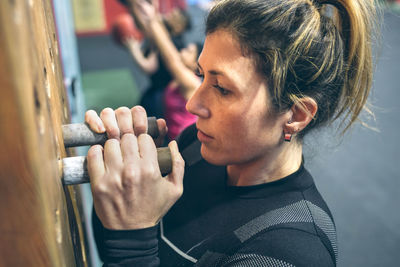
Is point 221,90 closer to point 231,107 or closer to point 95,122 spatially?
point 231,107

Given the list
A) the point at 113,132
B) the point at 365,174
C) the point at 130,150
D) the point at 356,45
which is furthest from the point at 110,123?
the point at 365,174

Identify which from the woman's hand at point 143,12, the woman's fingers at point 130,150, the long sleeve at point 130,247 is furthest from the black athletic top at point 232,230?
the woman's hand at point 143,12

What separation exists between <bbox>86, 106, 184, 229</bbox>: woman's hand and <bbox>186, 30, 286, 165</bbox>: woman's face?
118 millimetres

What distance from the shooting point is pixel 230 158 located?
66 cm

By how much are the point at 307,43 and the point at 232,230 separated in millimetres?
335

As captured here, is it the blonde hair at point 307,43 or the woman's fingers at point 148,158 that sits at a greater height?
the blonde hair at point 307,43

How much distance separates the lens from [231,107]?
61 cm

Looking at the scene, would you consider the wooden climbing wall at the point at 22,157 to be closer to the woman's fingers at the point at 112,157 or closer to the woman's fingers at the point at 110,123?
the woman's fingers at the point at 112,157

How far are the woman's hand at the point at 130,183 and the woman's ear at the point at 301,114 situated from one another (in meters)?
0.23

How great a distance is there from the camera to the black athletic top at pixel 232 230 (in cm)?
53

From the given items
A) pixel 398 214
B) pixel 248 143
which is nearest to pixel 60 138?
pixel 248 143

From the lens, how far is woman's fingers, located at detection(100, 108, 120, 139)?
0.59 meters

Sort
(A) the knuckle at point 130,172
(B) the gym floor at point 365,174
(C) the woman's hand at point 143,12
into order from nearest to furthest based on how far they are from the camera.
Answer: (A) the knuckle at point 130,172, (B) the gym floor at point 365,174, (C) the woman's hand at point 143,12

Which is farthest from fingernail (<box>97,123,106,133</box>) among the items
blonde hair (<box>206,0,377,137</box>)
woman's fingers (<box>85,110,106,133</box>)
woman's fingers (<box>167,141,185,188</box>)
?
blonde hair (<box>206,0,377,137</box>)
